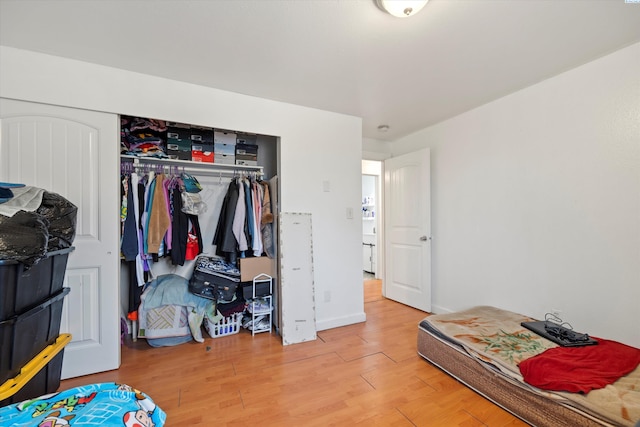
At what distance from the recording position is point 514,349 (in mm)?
1803

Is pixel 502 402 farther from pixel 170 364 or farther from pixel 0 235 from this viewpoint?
pixel 0 235

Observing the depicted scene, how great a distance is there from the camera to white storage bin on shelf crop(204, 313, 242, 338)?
2639mm

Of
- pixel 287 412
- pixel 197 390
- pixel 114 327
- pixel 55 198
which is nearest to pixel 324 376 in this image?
pixel 287 412

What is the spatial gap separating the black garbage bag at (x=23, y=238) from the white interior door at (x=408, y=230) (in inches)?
132

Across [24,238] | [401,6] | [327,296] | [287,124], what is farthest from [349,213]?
[24,238]

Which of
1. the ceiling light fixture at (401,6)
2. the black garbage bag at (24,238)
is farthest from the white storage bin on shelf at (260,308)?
the ceiling light fixture at (401,6)

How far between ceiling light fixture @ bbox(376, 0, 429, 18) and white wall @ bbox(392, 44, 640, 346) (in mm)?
1655

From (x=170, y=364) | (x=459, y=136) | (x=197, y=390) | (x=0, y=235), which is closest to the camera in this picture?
(x=0, y=235)

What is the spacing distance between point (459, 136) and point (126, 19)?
3.14 meters

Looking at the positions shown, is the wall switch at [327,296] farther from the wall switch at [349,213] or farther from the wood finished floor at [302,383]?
the wall switch at [349,213]

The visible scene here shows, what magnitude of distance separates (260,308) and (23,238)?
1.96 m

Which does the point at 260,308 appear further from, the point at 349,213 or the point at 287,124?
the point at 287,124

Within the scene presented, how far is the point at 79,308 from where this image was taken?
6.57 feet

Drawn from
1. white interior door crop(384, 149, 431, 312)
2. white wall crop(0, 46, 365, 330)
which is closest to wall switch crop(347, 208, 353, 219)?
white wall crop(0, 46, 365, 330)
